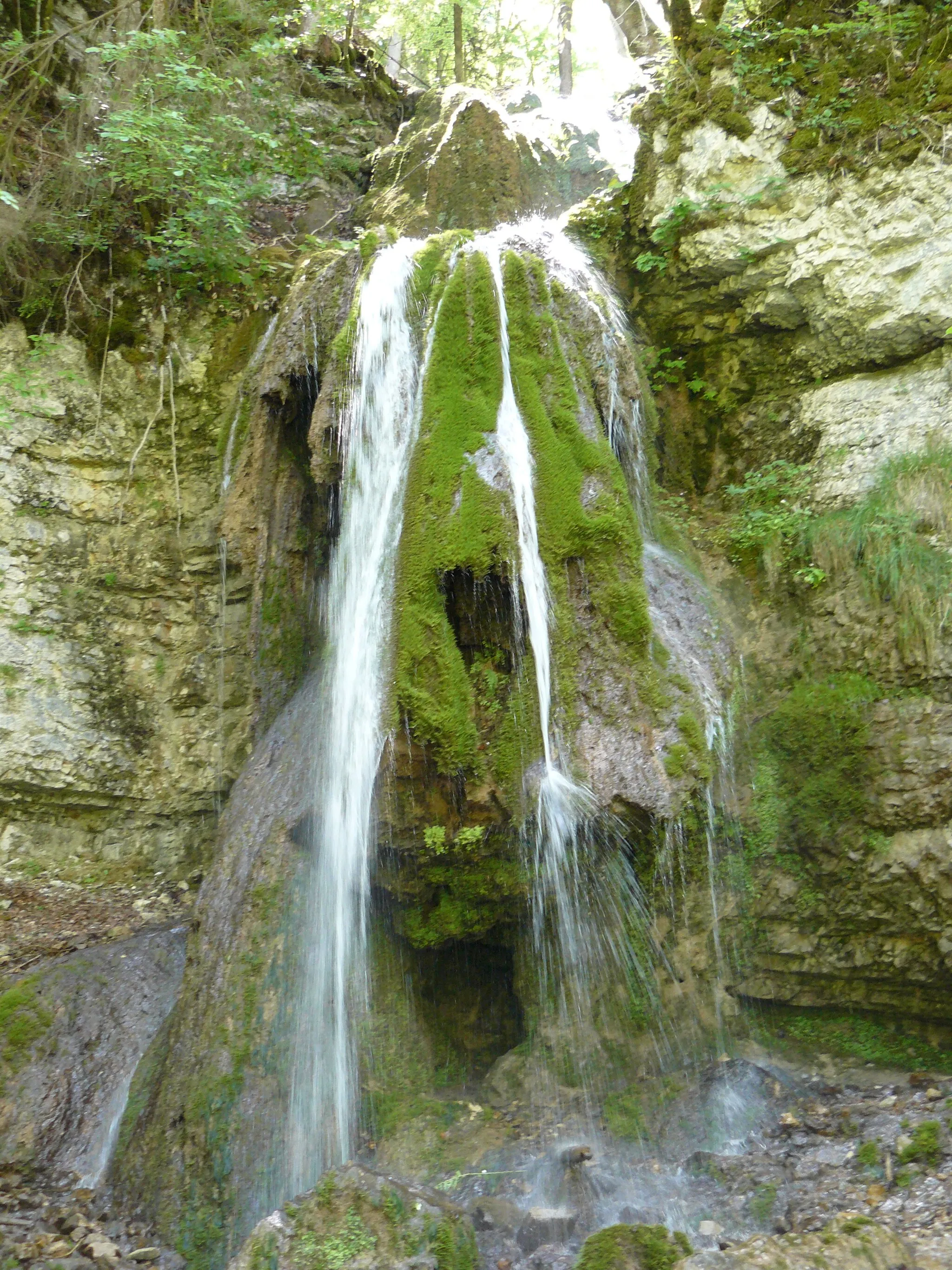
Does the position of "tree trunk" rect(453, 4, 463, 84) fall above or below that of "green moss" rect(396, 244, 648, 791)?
above

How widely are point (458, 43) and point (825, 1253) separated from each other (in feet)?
46.6

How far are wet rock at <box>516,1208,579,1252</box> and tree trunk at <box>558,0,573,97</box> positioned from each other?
13891mm

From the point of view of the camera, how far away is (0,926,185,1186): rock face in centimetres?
500

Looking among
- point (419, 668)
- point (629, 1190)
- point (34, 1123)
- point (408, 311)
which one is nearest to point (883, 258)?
point (408, 311)

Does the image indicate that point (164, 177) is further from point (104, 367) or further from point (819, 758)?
point (819, 758)

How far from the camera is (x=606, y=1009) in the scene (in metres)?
4.85

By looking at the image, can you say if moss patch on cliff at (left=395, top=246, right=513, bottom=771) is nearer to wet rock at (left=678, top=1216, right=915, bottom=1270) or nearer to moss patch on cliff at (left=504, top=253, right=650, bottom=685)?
moss patch on cliff at (left=504, top=253, right=650, bottom=685)

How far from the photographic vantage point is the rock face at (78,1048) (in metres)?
5.00

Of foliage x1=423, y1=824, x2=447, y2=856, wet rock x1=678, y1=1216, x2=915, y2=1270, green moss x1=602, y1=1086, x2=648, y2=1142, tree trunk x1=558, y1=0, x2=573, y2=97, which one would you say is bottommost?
green moss x1=602, y1=1086, x2=648, y2=1142

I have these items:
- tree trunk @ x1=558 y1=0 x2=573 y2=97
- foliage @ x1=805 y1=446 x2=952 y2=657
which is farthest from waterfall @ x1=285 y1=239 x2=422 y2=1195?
tree trunk @ x1=558 y1=0 x2=573 y2=97

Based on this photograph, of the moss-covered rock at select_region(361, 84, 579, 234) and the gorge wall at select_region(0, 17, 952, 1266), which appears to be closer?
the gorge wall at select_region(0, 17, 952, 1266)

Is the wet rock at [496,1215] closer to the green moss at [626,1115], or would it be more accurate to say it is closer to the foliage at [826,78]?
the green moss at [626,1115]

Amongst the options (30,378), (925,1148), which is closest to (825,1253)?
(925,1148)

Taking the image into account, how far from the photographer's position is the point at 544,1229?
153 inches
